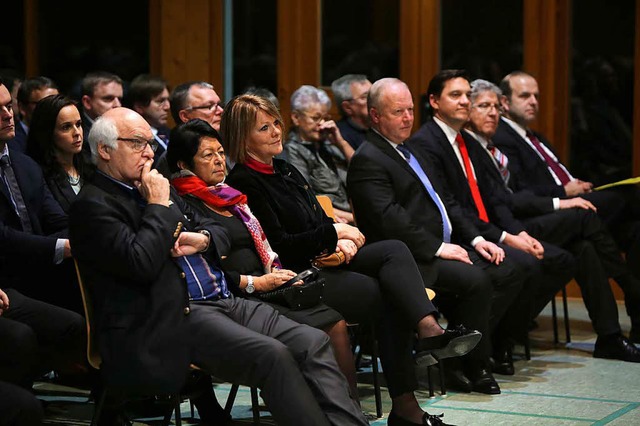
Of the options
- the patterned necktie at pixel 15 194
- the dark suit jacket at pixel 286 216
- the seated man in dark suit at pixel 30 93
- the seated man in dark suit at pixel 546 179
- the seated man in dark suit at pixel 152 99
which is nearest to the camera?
the patterned necktie at pixel 15 194

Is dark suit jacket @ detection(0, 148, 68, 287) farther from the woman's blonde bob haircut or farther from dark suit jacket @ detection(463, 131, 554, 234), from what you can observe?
dark suit jacket @ detection(463, 131, 554, 234)

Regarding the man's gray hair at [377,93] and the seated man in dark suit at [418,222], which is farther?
the man's gray hair at [377,93]

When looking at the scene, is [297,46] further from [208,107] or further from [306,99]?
[208,107]

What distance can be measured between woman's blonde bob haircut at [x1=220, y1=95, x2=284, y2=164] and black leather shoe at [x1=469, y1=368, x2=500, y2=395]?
141cm

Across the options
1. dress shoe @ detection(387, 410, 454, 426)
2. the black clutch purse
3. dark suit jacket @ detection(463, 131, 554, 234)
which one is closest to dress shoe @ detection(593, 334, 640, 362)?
dark suit jacket @ detection(463, 131, 554, 234)

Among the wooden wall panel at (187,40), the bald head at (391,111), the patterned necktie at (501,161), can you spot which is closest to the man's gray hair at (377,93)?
the bald head at (391,111)

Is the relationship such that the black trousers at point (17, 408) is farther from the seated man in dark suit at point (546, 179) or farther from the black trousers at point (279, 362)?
the seated man in dark suit at point (546, 179)

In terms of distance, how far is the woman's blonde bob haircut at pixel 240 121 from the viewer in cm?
441

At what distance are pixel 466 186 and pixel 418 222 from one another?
565 mm

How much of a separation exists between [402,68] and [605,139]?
4.52ft

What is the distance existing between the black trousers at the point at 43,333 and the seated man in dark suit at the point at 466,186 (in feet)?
6.63

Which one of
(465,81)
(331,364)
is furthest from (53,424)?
(465,81)

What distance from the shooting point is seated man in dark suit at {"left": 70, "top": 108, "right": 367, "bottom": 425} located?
3.52 metres

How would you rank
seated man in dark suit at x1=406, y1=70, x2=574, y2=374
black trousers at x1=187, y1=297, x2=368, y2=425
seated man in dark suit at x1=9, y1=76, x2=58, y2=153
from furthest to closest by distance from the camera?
seated man in dark suit at x1=9, y1=76, x2=58, y2=153 < seated man in dark suit at x1=406, y1=70, x2=574, y2=374 < black trousers at x1=187, y1=297, x2=368, y2=425
